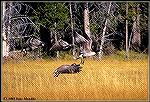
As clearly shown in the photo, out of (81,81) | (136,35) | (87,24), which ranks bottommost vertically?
(81,81)

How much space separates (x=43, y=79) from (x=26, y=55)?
2.11ft

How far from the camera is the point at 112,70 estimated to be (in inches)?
227

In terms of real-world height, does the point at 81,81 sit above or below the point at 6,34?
below

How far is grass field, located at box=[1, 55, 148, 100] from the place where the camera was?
5602 millimetres

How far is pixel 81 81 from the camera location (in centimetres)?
570

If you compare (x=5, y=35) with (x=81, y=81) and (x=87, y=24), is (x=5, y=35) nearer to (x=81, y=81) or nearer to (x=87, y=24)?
(x=87, y=24)

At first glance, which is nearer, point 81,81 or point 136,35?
point 81,81

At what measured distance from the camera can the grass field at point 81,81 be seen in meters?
5.60

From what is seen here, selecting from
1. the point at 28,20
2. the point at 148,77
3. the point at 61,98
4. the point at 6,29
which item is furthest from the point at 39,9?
the point at 148,77

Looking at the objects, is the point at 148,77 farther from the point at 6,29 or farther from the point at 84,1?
the point at 6,29

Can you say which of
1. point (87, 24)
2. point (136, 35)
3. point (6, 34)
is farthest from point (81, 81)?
point (6, 34)

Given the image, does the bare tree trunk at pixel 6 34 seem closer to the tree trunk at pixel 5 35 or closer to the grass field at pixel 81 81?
the tree trunk at pixel 5 35

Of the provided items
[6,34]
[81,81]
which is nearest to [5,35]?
[6,34]

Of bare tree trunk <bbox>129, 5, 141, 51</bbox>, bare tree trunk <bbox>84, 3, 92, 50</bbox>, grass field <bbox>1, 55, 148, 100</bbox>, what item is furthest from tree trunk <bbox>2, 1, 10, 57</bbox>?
bare tree trunk <bbox>129, 5, 141, 51</bbox>
